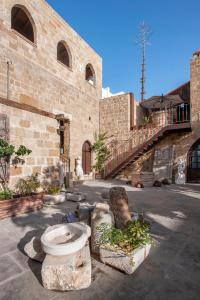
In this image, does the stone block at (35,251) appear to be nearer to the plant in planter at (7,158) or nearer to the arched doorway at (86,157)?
the plant in planter at (7,158)

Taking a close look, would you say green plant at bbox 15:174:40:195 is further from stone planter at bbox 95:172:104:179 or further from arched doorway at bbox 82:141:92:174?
stone planter at bbox 95:172:104:179

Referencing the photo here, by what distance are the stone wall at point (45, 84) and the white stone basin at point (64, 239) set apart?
10.2ft

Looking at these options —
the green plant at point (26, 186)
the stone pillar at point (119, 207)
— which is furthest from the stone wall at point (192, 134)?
the stone pillar at point (119, 207)

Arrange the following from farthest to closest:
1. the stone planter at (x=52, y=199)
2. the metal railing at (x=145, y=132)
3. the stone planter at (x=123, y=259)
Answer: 1. the metal railing at (x=145, y=132)
2. the stone planter at (x=52, y=199)
3. the stone planter at (x=123, y=259)

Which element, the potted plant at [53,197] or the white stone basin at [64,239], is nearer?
the white stone basin at [64,239]

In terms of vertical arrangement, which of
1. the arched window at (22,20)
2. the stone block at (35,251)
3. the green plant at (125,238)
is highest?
the arched window at (22,20)

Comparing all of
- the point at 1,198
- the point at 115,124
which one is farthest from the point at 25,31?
the point at 1,198

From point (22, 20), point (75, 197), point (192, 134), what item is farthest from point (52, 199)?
point (22, 20)

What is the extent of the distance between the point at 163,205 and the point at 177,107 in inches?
312

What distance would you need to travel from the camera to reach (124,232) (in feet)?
7.89

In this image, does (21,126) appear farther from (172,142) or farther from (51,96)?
(172,142)

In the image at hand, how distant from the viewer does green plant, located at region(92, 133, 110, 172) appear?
11.7 meters

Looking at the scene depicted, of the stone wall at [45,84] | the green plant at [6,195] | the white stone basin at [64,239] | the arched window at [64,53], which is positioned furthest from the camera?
the arched window at [64,53]

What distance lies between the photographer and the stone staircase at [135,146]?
972 centimetres
